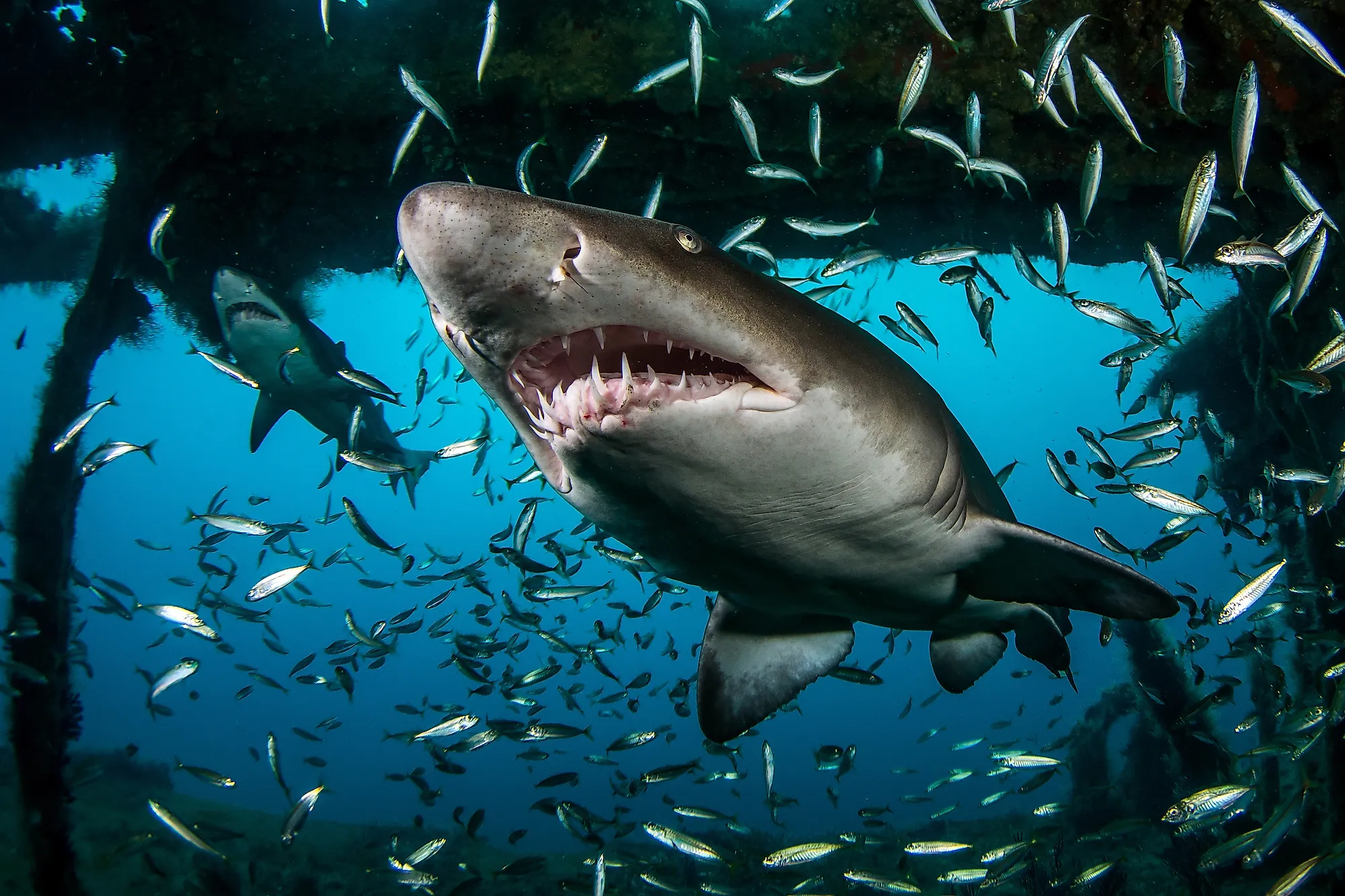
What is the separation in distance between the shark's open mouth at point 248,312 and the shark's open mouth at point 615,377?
753 centimetres

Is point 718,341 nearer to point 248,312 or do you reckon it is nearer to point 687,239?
point 687,239

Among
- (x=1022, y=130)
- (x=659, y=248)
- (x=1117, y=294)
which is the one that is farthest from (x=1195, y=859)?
(x=1117, y=294)

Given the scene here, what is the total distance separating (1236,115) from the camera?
3.38 m

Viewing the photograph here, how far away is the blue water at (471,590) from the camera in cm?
4381

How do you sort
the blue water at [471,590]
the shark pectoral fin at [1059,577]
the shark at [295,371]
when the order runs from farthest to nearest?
the blue water at [471,590] → the shark at [295,371] → the shark pectoral fin at [1059,577]

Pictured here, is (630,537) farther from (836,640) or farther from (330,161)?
(330,161)

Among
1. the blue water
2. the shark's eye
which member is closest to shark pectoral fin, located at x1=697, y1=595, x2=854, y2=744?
the shark's eye

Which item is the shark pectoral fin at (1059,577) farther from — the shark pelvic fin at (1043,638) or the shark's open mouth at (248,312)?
the shark's open mouth at (248,312)

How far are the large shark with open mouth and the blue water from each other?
18.3 m

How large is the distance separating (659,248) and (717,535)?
41.4 inches

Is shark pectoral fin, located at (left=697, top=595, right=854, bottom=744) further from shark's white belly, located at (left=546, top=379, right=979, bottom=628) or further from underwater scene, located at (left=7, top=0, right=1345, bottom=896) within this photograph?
shark's white belly, located at (left=546, top=379, right=979, bottom=628)

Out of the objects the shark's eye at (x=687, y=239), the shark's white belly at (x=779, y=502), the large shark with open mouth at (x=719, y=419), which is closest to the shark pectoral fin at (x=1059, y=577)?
the large shark with open mouth at (x=719, y=419)

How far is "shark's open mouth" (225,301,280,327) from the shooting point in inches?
299

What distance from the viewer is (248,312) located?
767 centimetres
